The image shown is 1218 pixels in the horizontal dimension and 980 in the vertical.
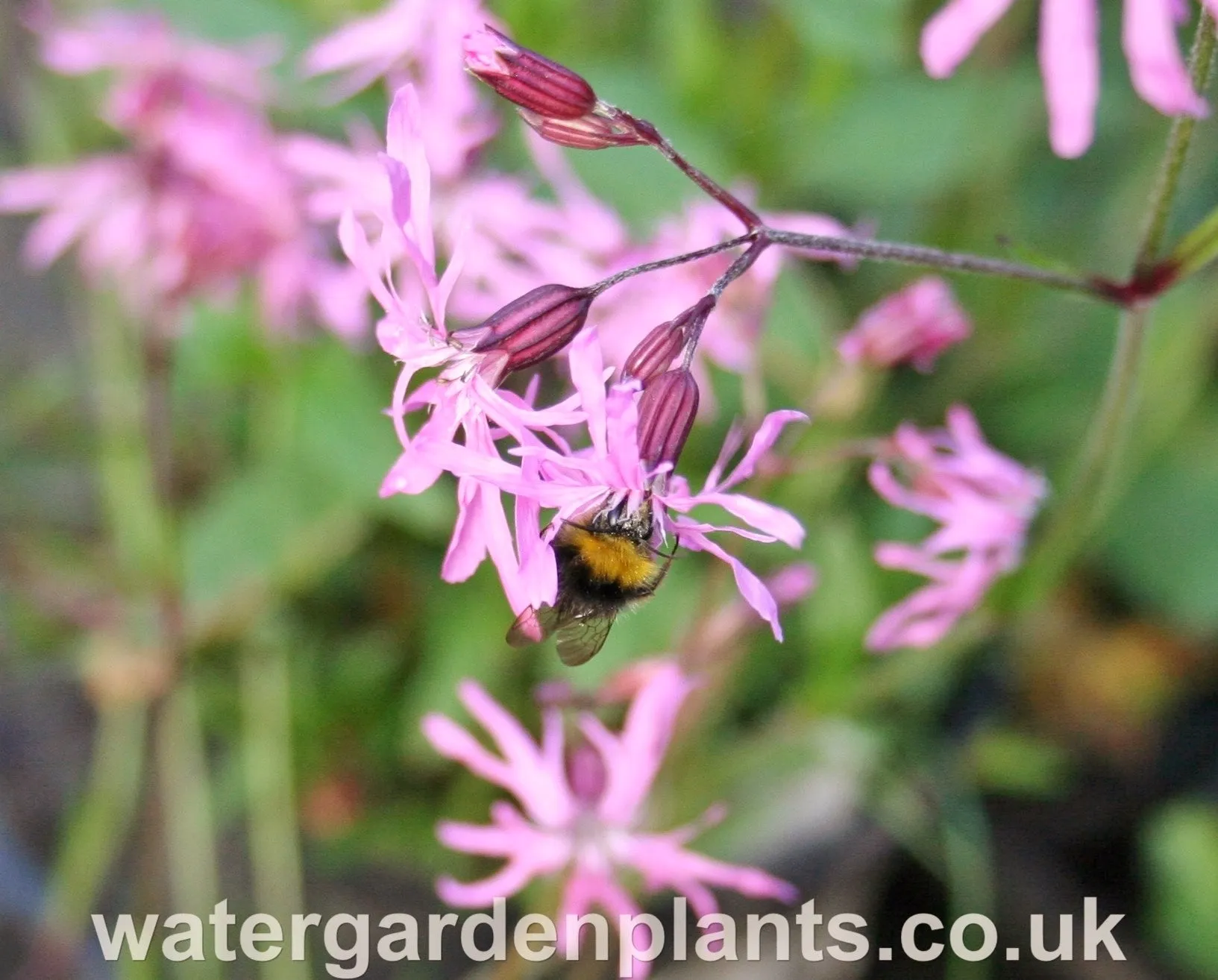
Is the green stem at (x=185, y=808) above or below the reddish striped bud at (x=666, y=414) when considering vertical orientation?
above

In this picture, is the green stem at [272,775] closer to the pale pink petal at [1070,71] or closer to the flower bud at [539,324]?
the flower bud at [539,324]

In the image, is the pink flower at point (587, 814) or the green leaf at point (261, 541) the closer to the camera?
the pink flower at point (587, 814)

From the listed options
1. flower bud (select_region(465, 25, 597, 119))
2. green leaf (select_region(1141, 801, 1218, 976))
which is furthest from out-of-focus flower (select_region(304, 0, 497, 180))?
green leaf (select_region(1141, 801, 1218, 976))

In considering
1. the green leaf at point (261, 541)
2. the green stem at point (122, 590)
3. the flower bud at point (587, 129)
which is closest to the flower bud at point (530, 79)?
the flower bud at point (587, 129)

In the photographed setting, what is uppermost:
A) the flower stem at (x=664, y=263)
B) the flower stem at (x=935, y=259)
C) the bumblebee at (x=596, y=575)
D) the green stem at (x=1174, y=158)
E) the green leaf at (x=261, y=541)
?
the green leaf at (x=261, y=541)

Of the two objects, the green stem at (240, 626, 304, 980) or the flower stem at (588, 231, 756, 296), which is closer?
the flower stem at (588, 231, 756, 296)

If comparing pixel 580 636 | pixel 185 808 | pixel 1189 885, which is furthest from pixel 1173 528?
pixel 185 808

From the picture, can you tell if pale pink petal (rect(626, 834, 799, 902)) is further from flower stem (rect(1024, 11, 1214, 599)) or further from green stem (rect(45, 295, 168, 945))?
green stem (rect(45, 295, 168, 945))
